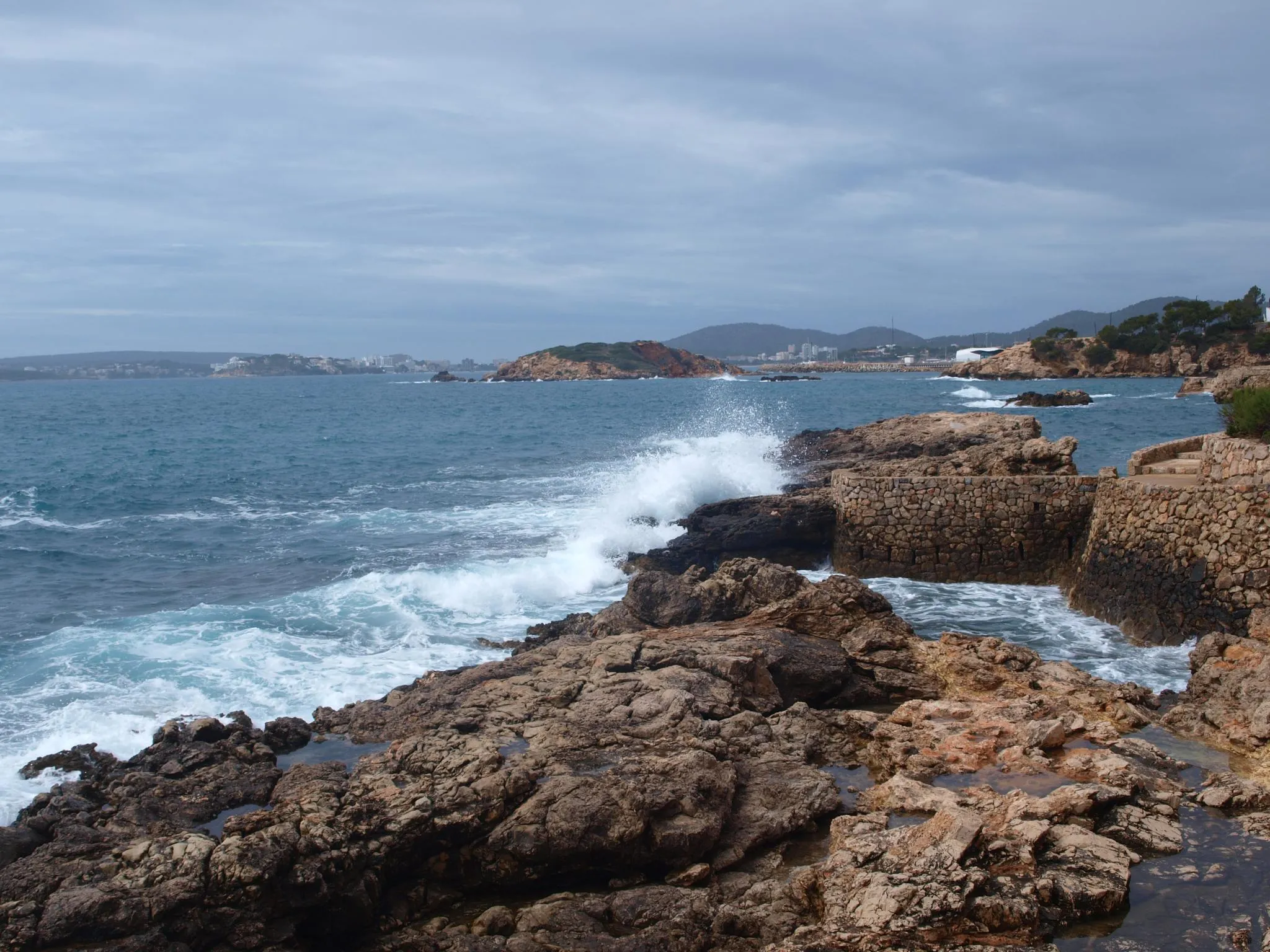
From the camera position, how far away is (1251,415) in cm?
1599

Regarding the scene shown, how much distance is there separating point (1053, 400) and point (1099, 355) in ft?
135

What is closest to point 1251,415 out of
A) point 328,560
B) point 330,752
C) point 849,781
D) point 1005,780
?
point 1005,780

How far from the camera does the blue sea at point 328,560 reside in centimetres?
1275

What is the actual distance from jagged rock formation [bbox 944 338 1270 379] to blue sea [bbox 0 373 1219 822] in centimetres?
3310

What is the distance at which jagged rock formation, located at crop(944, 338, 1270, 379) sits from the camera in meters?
83.4

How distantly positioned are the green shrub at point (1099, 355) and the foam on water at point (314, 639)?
85.7 meters

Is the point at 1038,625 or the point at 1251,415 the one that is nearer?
the point at 1038,625

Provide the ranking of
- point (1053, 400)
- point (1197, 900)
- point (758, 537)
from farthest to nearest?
1. point (1053, 400)
2. point (758, 537)
3. point (1197, 900)

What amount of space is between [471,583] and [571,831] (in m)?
10.9

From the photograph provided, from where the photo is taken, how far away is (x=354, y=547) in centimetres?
2233

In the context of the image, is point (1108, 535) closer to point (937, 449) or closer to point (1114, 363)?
point (937, 449)

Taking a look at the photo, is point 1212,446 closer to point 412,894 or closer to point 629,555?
point 629,555

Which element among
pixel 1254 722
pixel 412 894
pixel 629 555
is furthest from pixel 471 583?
pixel 1254 722

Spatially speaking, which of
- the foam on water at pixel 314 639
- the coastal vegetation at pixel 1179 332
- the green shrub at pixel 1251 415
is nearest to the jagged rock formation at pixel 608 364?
the coastal vegetation at pixel 1179 332
